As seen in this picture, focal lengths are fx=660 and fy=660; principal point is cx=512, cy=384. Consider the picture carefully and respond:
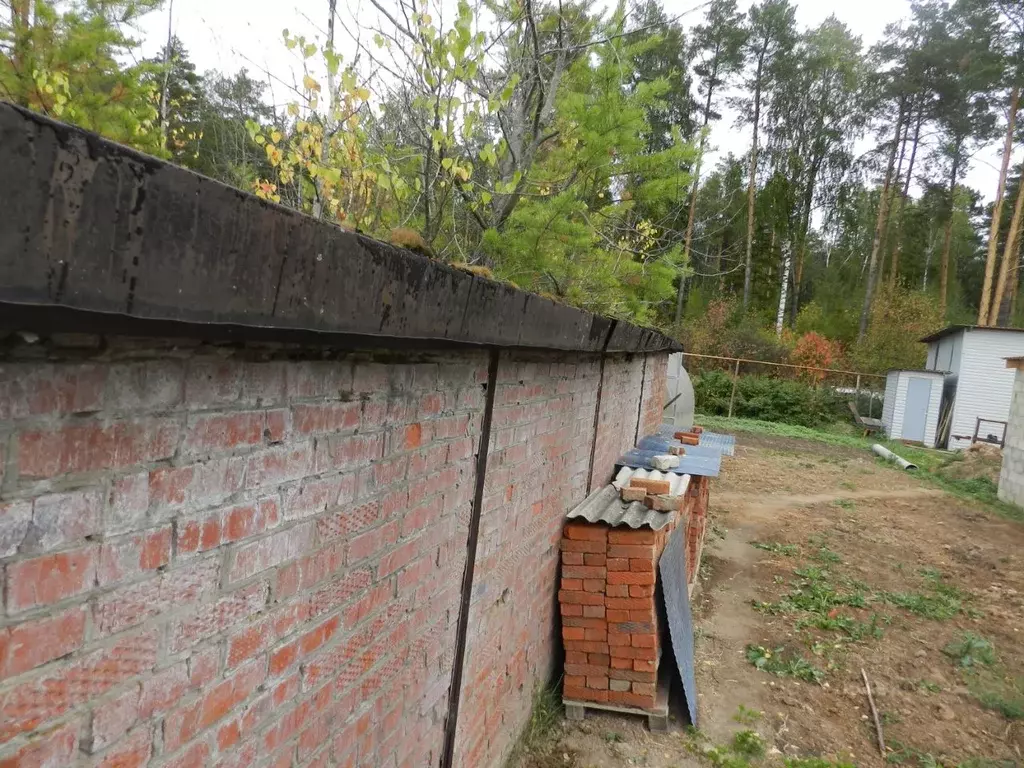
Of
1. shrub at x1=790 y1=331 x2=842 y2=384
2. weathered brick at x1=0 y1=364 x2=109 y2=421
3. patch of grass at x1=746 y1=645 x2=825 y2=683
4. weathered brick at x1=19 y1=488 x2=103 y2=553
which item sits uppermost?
shrub at x1=790 y1=331 x2=842 y2=384

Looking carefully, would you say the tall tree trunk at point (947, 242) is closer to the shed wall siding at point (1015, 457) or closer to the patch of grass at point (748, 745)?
the shed wall siding at point (1015, 457)

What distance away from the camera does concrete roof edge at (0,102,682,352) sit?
598 mm

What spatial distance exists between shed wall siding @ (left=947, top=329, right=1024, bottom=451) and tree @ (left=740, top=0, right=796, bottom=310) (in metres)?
10.3

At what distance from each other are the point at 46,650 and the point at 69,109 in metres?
4.21

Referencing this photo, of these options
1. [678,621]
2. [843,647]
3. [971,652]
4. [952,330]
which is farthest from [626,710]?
[952,330]

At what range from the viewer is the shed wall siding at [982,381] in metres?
21.2

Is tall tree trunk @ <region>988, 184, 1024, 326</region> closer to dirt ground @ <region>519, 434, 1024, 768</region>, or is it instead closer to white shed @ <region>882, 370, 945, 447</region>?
white shed @ <region>882, 370, 945, 447</region>

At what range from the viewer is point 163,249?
2.44ft

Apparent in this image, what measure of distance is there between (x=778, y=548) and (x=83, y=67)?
879cm

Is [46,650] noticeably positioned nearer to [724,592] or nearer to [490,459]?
[490,459]

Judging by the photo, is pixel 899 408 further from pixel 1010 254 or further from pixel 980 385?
pixel 1010 254

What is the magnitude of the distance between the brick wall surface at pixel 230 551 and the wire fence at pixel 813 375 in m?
22.4

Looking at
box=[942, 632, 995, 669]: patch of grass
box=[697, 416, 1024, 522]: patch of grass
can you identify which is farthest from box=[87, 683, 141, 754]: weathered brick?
box=[697, 416, 1024, 522]: patch of grass

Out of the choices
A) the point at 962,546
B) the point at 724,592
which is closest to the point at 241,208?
the point at 724,592
